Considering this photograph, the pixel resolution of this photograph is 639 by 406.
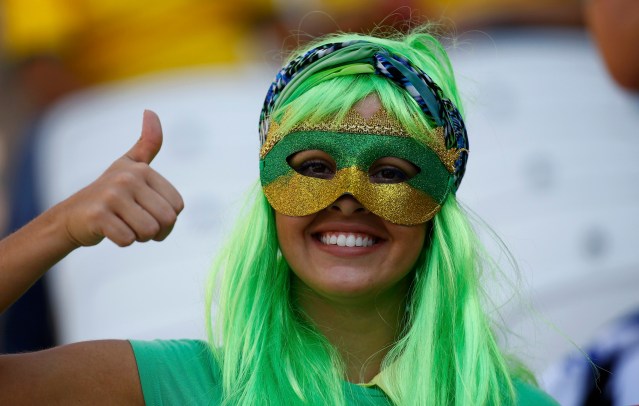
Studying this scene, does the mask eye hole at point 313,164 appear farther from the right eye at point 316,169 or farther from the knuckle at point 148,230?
the knuckle at point 148,230

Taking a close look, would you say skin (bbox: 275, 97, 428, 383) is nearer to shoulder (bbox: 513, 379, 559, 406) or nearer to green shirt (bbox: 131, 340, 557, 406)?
green shirt (bbox: 131, 340, 557, 406)

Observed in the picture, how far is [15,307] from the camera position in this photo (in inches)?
171

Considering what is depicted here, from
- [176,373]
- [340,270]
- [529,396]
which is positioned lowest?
[529,396]

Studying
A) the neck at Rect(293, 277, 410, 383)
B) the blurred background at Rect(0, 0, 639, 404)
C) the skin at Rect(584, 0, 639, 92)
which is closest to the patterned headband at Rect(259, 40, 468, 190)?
the neck at Rect(293, 277, 410, 383)

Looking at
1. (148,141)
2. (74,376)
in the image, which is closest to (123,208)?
(148,141)

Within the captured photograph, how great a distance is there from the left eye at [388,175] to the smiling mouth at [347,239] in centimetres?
12

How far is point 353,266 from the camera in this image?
2234 mm

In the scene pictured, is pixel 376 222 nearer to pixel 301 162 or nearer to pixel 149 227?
pixel 301 162

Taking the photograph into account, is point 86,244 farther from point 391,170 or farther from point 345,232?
point 391,170

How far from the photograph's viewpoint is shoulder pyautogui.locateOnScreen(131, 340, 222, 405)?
2.18 meters

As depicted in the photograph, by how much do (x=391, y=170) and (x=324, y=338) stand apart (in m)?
0.37

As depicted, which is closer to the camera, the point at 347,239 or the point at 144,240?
the point at 144,240

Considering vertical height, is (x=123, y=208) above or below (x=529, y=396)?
above

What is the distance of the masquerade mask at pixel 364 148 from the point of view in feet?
7.32
